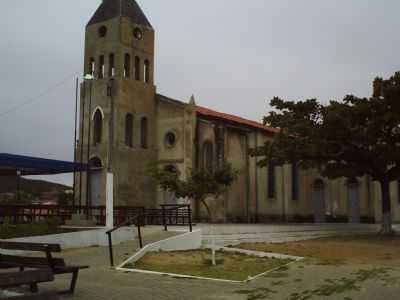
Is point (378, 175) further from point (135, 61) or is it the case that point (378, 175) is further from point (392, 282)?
point (392, 282)

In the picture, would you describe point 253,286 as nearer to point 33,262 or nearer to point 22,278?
point 33,262

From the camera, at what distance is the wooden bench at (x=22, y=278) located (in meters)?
7.40

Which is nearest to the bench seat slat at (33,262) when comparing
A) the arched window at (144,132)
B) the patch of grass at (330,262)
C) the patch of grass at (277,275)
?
the patch of grass at (277,275)

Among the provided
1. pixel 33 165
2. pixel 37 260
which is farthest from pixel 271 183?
pixel 37 260

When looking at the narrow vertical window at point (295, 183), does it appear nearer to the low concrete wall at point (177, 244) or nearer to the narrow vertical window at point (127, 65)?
the narrow vertical window at point (127, 65)

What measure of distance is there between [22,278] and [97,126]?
24521 mm

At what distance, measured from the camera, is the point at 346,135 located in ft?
89.7

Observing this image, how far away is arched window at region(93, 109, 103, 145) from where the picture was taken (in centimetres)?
3144

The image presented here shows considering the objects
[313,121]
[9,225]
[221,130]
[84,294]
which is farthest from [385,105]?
[84,294]

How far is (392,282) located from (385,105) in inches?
651

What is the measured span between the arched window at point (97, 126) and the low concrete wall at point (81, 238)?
12.8 m

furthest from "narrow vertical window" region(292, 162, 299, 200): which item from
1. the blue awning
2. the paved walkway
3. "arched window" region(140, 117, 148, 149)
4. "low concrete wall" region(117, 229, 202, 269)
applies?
the paved walkway

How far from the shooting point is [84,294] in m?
10.0

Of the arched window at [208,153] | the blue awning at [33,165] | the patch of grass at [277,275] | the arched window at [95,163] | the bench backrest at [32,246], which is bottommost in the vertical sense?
the patch of grass at [277,275]
